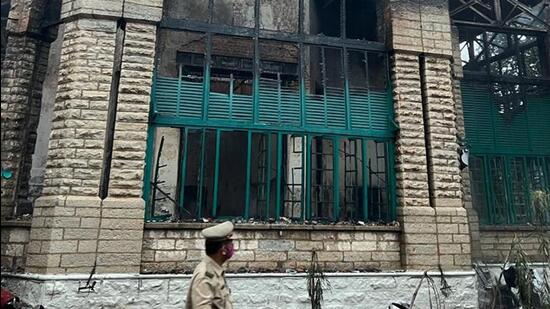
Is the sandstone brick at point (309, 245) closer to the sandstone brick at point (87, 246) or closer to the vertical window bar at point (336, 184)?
the vertical window bar at point (336, 184)

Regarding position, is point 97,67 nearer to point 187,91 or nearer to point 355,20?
point 187,91

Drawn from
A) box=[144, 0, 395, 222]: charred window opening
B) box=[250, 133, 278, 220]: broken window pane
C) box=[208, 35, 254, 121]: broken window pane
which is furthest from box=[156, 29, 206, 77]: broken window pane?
box=[250, 133, 278, 220]: broken window pane

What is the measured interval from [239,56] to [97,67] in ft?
13.8

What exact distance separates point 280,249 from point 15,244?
14.0 feet

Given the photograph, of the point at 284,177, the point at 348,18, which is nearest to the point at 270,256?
the point at 284,177

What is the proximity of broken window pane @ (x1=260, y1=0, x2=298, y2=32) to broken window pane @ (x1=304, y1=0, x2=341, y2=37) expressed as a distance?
25.1 inches

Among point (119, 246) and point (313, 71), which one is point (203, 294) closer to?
point (119, 246)

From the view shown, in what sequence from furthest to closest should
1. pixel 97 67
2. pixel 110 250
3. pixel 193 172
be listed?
pixel 193 172, pixel 97 67, pixel 110 250

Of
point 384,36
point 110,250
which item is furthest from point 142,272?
point 384,36

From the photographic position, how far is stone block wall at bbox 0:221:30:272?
21.9 feet

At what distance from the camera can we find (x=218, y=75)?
1041cm

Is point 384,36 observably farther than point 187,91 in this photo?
Yes

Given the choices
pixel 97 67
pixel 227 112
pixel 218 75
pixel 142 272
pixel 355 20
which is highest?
pixel 355 20

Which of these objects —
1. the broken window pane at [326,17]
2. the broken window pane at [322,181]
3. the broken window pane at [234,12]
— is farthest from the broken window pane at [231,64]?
the broken window pane at [322,181]
